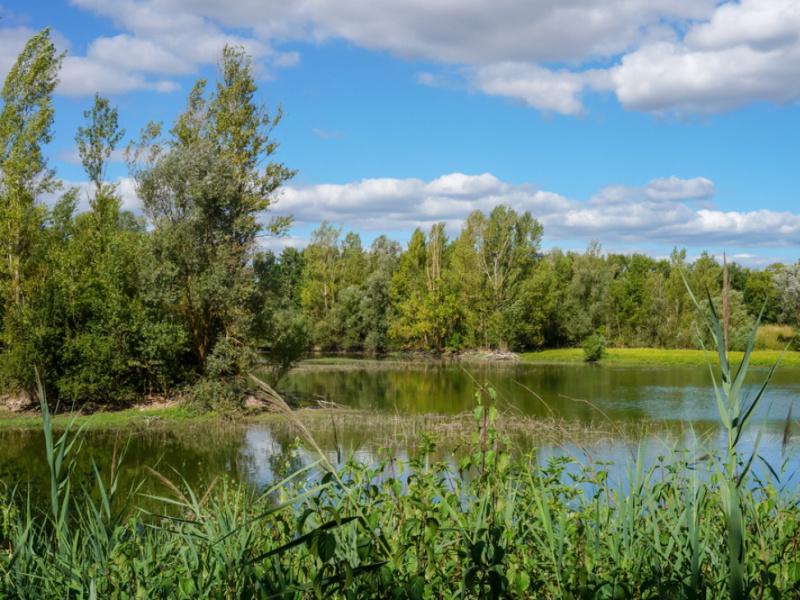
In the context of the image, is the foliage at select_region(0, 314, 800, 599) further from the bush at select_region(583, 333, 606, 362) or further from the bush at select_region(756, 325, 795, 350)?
the bush at select_region(756, 325, 795, 350)

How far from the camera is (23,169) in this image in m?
23.4

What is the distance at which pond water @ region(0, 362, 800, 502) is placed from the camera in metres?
12.8

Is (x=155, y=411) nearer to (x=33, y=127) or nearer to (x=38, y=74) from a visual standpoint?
(x=33, y=127)

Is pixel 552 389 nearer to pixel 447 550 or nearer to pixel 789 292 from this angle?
pixel 447 550

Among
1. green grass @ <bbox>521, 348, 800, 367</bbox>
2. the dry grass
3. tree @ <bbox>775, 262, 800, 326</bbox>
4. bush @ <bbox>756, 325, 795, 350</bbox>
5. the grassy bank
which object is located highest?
→ tree @ <bbox>775, 262, 800, 326</bbox>

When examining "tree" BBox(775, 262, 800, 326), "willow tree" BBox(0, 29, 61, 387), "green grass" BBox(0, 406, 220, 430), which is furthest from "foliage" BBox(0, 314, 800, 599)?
"tree" BBox(775, 262, 800, 326)

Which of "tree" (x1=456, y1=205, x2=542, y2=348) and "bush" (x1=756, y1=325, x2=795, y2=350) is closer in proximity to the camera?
"bush" (x1=756, y1=325, x2=795, y2=350)

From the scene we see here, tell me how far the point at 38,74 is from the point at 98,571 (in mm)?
24260

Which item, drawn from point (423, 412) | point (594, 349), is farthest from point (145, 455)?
point (594, 349)

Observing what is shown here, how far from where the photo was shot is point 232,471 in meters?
14.2

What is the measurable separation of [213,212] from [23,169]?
660cm

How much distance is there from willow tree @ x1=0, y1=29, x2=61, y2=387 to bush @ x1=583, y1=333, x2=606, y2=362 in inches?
1363

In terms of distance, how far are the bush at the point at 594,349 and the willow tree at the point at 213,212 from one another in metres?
30.2

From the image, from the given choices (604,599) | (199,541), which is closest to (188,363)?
(199,541)
